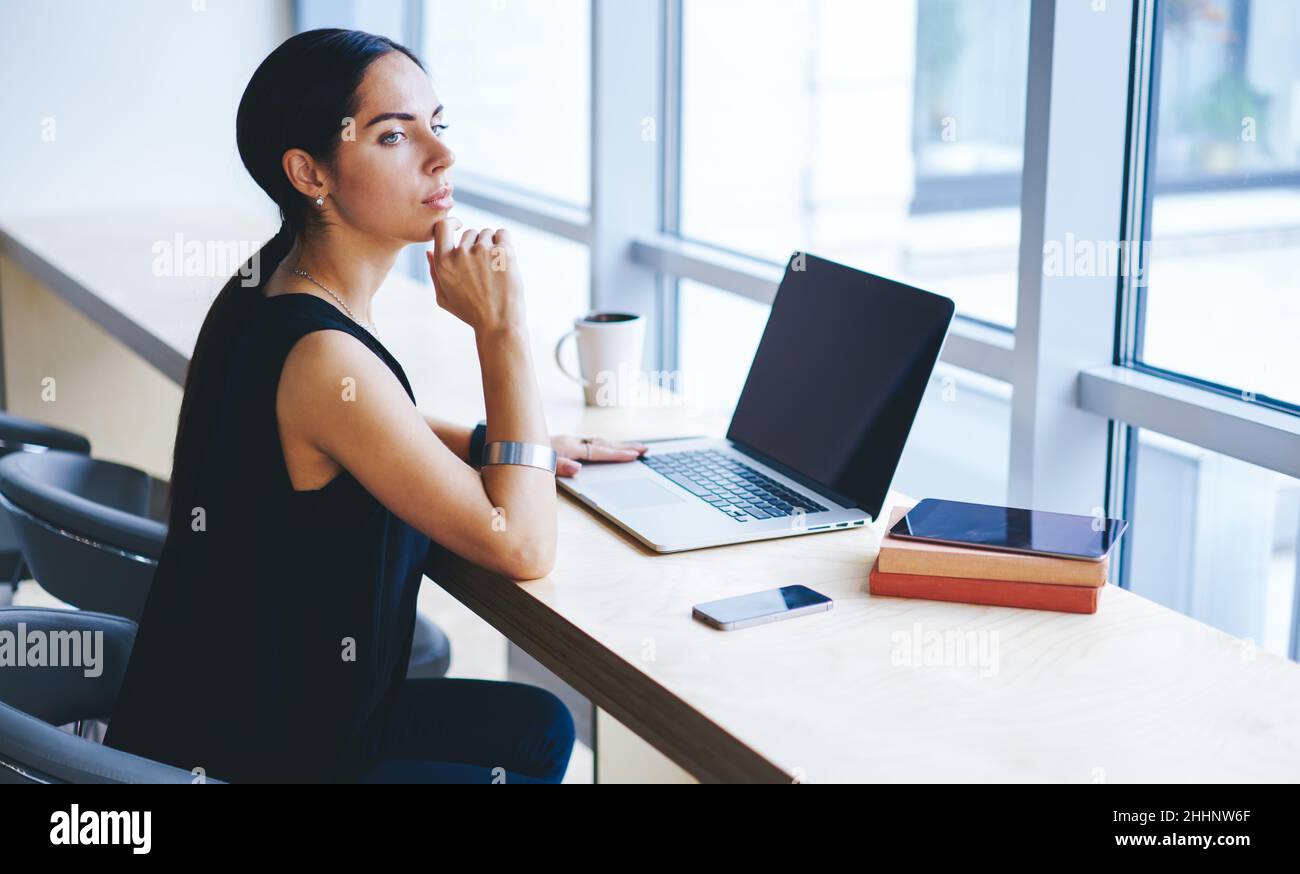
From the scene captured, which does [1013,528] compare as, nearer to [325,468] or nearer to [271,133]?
[325,468]

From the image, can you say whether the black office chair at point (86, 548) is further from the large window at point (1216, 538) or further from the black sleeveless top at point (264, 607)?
the large window at point (1216, 538)

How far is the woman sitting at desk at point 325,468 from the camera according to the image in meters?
1.25

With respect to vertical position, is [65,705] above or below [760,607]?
below

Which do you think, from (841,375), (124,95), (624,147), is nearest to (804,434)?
(841,375)

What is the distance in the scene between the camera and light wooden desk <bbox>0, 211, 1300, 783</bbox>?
94 centimetres

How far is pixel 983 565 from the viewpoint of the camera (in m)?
1.20

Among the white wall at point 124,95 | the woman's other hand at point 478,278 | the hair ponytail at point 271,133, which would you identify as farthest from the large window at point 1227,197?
the white wall at point 124,95

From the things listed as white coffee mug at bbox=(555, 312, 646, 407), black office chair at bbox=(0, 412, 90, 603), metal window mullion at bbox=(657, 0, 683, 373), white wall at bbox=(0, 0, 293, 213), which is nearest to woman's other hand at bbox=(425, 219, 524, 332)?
white coffee mug at bbox=(555, 312, 646, 407)

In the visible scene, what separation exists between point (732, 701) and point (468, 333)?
1540mm

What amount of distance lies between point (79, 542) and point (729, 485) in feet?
2.71

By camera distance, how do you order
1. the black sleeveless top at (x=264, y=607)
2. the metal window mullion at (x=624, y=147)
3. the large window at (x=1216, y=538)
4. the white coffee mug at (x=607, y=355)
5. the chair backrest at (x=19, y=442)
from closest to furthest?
1. the black sleeveless top at (x=264, y=607)
2. the large window at (x=1216, y=538)
3. the white coffee mug at (x=607, y=355)
4. the chair backrest at (x=19, y=442)
5. the metal window mullion at (x=624, y=147)

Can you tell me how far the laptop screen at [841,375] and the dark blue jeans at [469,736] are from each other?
0.42 m
